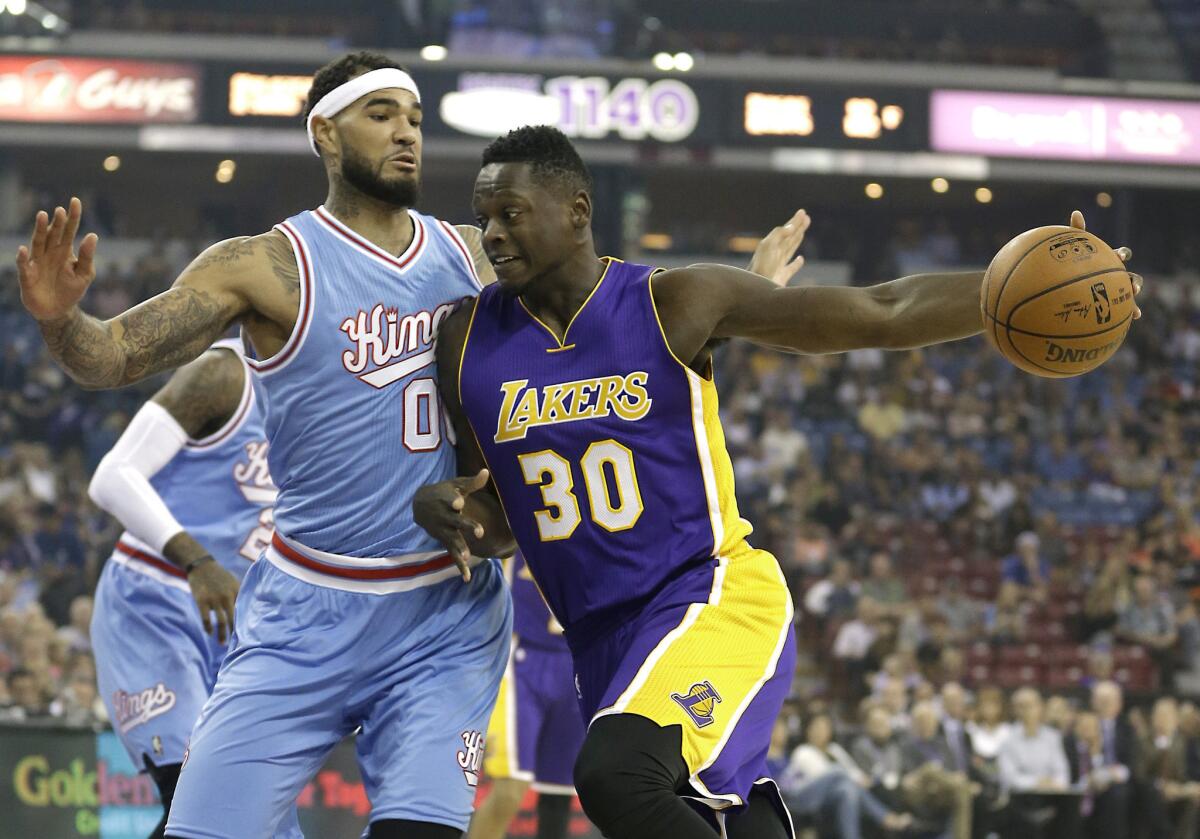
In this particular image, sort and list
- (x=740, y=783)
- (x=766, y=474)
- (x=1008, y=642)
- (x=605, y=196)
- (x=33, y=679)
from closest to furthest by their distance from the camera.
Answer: (x=740, y=783)
(x=33, y=679)
(x=1008, y=642)
(x=766, y=474)
(x=605, y=196)

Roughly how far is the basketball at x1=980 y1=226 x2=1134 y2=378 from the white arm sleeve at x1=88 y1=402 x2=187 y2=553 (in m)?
2.56

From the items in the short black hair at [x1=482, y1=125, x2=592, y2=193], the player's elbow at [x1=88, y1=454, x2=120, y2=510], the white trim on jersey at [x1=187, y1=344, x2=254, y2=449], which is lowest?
the player's elbow at [x1=88, y1=454, x2=120, y2=510]

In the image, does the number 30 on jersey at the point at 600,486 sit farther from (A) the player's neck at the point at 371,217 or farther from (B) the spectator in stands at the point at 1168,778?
(B) the spectator in stands at the point at 1168,778

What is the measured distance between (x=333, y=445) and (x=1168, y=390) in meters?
16.4

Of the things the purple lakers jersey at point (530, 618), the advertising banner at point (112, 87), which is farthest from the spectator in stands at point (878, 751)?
the advertising banner at point (112, 87)

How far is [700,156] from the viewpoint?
1612cm

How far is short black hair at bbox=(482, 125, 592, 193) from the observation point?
3.80 meters

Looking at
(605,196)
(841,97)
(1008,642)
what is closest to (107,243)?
(605,196)

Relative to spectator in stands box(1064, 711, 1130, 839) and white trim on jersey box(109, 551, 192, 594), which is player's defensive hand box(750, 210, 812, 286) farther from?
spectator in stands box(1064, 711, 1130, 839)

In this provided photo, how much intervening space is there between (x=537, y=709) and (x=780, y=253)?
9.53 feet

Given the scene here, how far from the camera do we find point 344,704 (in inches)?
143

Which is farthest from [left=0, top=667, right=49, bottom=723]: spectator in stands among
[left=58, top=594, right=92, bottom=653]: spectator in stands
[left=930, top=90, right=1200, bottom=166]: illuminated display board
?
[left=930, top=90, right=1200, bottom=166]: illuminated display board

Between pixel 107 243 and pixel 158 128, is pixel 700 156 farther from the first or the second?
pixel 107 243

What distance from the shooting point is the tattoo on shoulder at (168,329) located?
345 cm
